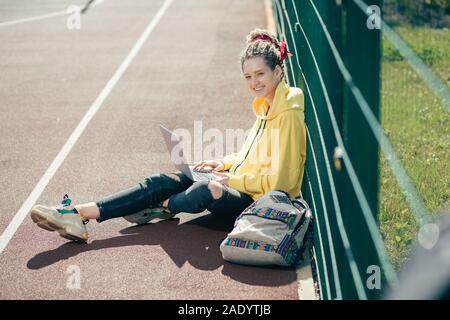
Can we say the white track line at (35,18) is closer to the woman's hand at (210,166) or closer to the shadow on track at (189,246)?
the woman's hand at (210,166)

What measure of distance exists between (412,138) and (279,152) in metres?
3.31

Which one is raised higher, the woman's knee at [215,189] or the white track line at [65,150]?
the woman's knee at [215,189]

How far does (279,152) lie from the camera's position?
5.49m

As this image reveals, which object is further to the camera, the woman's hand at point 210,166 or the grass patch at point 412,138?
the grass patch at point 412,138

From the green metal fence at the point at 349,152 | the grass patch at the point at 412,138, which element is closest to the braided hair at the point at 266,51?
the green metal fence at the point at 349,152

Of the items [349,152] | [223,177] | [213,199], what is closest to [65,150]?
[223,177]

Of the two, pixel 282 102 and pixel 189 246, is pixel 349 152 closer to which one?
pixel 282 102

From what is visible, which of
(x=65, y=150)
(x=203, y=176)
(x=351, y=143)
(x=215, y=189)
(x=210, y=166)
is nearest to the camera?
(x=351, y=143)

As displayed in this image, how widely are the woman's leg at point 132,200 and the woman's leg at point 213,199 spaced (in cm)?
25

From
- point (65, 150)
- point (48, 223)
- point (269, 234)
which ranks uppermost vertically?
point (269, 234)

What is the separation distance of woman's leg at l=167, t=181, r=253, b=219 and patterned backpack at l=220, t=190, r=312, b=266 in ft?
1.15

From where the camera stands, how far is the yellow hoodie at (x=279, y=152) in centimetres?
548

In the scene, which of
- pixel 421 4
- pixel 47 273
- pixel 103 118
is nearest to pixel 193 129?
pixel 103 118
